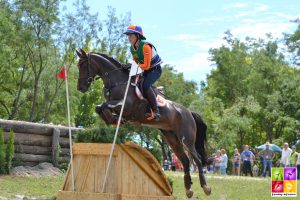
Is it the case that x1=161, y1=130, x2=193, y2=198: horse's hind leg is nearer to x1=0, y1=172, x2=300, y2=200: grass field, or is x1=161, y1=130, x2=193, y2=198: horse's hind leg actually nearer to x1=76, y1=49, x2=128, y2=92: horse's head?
x1=0, y1=172, x2=300, y2=200: grass field

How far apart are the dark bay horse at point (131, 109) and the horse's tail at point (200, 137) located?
0.39ft

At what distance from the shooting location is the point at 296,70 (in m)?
53.5

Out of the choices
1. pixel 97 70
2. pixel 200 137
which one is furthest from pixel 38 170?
pixel 97 70

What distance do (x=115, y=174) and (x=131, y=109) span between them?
5.24 ft

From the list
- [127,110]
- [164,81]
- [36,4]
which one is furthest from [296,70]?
[127,110]

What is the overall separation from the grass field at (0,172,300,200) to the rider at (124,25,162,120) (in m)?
3.54

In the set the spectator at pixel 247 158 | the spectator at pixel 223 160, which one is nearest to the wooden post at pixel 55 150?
the spectator at pixel 223 160

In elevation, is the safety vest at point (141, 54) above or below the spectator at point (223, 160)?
above

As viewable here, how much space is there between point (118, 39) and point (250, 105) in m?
13.9

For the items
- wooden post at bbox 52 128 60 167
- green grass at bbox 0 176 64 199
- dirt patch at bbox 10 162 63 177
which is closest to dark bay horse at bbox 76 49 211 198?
green grass at bbox 0 176 64 199

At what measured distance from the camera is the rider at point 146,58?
10688 mm

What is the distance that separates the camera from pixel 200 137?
13133 mm

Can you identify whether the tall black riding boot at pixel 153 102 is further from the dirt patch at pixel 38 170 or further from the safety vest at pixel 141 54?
the dirt patch at pixel 38 170

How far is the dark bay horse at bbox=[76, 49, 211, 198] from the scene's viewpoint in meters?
10.7
